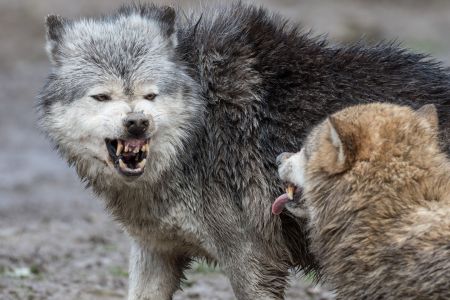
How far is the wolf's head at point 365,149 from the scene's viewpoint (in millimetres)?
7145

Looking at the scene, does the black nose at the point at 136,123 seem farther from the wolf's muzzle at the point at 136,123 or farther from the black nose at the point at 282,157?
the black nose at the point at 282,157

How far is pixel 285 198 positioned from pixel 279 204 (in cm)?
8

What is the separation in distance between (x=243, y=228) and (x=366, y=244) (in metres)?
1.29

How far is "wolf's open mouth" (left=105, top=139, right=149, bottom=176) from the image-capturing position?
26.1ft

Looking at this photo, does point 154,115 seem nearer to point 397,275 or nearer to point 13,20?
point 397,275

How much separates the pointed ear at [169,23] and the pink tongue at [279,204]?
145cm

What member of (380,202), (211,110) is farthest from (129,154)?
(380,202)

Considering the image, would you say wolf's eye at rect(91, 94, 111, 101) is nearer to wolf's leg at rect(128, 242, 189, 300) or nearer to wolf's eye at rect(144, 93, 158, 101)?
wolf's eye at rect(144, 93, 158, 101)

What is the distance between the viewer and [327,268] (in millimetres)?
7508

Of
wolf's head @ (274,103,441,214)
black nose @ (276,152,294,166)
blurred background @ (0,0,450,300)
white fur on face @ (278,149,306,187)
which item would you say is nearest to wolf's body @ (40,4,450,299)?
black nose @ (276,152,294,166)

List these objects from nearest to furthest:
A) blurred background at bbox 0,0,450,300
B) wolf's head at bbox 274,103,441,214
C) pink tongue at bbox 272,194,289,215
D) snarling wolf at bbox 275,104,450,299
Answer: snarling wolf at bbox 275,104,450,299 < wolf's head at bbox 274,103,441,214 < pink tongue at bbox 272,194,289,215 < blurred background at bbox 0,0,450,300

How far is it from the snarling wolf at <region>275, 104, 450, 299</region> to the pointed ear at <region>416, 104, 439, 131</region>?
21mm

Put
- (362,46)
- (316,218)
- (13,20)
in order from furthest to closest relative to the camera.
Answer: (13,20)
(362,46)
(316,218)

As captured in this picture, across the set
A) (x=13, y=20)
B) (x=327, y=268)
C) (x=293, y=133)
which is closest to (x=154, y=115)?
(x=293, y=133)
